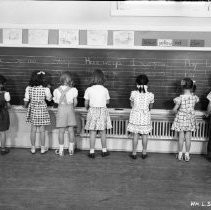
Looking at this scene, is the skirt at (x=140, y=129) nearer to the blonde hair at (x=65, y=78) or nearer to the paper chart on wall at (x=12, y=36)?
the blonde hair at (x=65, y=78)

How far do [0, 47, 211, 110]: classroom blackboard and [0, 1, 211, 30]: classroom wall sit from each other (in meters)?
0.38

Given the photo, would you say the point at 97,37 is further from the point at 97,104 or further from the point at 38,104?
the point at 38,104

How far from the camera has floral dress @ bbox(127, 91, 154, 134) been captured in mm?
5367

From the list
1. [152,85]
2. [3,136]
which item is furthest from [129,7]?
[3,136]

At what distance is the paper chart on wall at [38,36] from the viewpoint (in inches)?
222

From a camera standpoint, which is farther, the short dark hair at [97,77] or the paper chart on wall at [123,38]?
the paper chart on wall at [123,38]

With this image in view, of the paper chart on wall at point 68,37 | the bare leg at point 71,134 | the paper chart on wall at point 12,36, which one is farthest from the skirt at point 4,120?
the paper chart on wall at point 68,37

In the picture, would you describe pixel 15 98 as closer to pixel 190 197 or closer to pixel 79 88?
pixel 79 88

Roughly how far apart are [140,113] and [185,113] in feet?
1.99

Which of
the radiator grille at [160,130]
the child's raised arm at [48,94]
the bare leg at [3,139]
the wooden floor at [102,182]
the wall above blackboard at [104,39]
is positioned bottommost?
the wooden floor at [102,182]

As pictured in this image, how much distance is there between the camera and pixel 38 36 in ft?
18.6

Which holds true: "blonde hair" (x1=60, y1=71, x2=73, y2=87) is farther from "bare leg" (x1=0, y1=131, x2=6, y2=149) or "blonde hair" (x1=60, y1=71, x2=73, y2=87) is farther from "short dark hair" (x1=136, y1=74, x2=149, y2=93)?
"bare leg" (x1=0, y1=131, x2=6, y2=149)

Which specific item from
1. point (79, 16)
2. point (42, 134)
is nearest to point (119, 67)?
point (79, 16)

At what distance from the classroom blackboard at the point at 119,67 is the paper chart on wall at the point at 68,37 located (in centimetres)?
11
